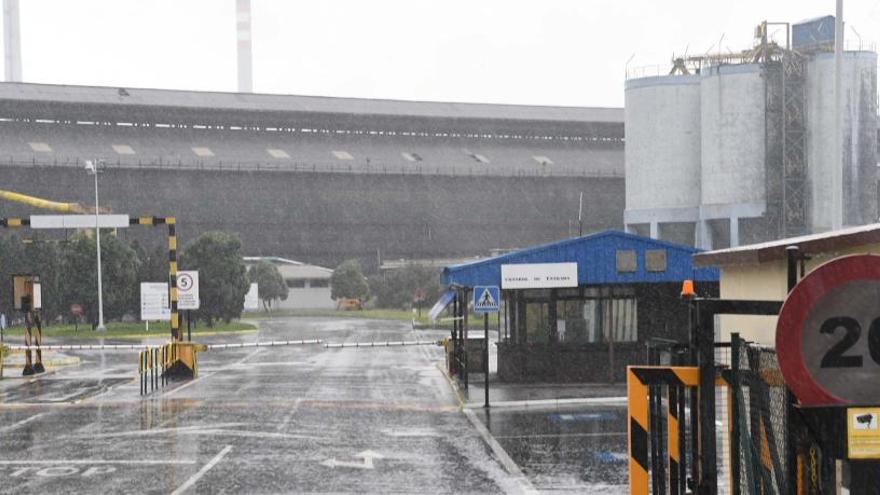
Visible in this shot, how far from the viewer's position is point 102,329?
59.1 metres

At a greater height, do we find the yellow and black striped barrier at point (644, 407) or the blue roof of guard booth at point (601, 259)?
the blue roof of guard booth at point (601, 259)

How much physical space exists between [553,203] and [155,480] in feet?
294

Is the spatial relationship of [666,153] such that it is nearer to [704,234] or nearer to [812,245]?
[704,234]

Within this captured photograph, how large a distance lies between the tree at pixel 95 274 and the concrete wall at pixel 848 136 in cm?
4175

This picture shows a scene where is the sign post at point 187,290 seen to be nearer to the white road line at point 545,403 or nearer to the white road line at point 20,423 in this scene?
the white road line at point 20,423

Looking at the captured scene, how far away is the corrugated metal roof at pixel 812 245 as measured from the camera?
661cm

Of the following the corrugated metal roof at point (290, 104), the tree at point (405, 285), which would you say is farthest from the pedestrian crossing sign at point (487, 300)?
the corrugated metal roof at point (290, 104)

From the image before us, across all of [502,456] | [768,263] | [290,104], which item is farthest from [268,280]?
[768,263]

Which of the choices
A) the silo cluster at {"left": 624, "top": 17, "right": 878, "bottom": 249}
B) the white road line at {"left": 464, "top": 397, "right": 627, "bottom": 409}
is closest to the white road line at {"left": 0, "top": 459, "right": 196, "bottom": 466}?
the white road line at {"left": 464, "top": 397, "right": 627, "bottom": 409}

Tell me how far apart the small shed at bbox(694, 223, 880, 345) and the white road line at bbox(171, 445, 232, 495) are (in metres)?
7.65

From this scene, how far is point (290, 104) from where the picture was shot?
103 m

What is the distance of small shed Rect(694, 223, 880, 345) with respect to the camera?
680 centimetres

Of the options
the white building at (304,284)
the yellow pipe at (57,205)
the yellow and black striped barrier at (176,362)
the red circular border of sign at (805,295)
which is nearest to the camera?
the red circular border of sign at (805,295)

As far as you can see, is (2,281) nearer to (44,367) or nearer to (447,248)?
(44,367)
